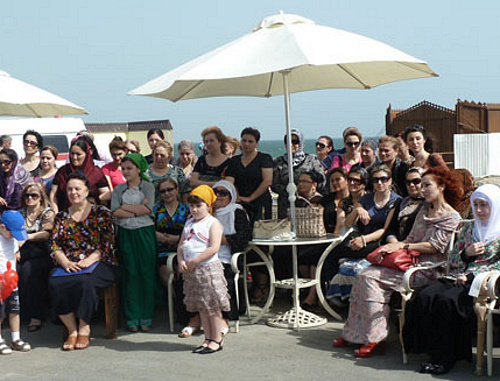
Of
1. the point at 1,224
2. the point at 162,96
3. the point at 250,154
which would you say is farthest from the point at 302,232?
the point at 1,224

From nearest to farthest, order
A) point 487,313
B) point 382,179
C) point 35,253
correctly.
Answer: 1. point 487,313
2. point 382,179
3. point 35,253

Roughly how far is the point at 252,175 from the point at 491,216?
107 inches

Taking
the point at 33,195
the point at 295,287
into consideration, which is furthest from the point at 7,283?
the point at 295,287

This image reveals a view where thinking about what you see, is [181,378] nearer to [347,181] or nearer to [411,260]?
[411,260]

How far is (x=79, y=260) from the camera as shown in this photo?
6.70m

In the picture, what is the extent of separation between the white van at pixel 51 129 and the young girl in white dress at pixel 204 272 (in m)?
11.6

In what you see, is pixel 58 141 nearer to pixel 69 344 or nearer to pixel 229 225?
pixel 229 225

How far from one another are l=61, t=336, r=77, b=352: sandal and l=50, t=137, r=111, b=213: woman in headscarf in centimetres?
148

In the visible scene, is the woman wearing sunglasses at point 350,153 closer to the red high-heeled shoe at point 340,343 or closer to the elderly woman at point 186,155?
→ the elderly woman at point 186,155

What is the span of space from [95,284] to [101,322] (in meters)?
0.97

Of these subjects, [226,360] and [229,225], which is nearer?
[226,360]

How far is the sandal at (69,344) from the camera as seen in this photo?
6.42m

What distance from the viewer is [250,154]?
25.4ft

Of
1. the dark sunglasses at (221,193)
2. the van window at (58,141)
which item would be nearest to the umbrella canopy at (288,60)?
the dark sunglasses at (221,193)
